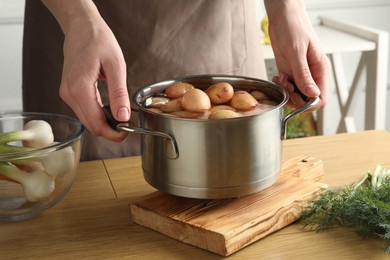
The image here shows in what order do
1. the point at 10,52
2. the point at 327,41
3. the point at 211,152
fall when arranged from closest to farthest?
1. the point at 211,152
2. the point at 327,41
3. the point at 10,52

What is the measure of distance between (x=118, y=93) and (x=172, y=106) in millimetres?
87

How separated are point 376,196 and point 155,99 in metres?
0.37

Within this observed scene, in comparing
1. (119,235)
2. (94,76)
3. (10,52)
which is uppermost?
(94,76)

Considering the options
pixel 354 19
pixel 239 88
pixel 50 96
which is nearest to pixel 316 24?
pixel 354 19

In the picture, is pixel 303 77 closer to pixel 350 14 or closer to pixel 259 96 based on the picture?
pixel 259 96

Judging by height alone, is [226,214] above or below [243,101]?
below

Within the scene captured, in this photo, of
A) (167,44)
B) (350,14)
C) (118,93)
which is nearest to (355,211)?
(118,93)

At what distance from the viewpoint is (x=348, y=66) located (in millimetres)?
3332

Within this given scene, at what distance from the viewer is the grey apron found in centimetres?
141

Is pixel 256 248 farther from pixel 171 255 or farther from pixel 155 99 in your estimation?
pixel 155 99

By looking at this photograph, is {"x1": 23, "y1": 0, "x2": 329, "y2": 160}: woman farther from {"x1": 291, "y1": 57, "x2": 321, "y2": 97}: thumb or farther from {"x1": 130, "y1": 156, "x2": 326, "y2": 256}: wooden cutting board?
{"x1": 130, "y1": 156, "x2": 326, "y2": 256}: wooden cutting board

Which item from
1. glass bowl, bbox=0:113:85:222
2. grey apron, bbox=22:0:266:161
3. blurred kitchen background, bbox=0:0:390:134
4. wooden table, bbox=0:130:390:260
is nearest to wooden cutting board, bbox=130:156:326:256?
wooden table, bbox=0:130:390:260

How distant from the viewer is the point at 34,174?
3.33 feet

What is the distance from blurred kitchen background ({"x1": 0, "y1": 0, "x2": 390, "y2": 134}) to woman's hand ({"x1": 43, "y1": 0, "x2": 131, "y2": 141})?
1.47 meters
